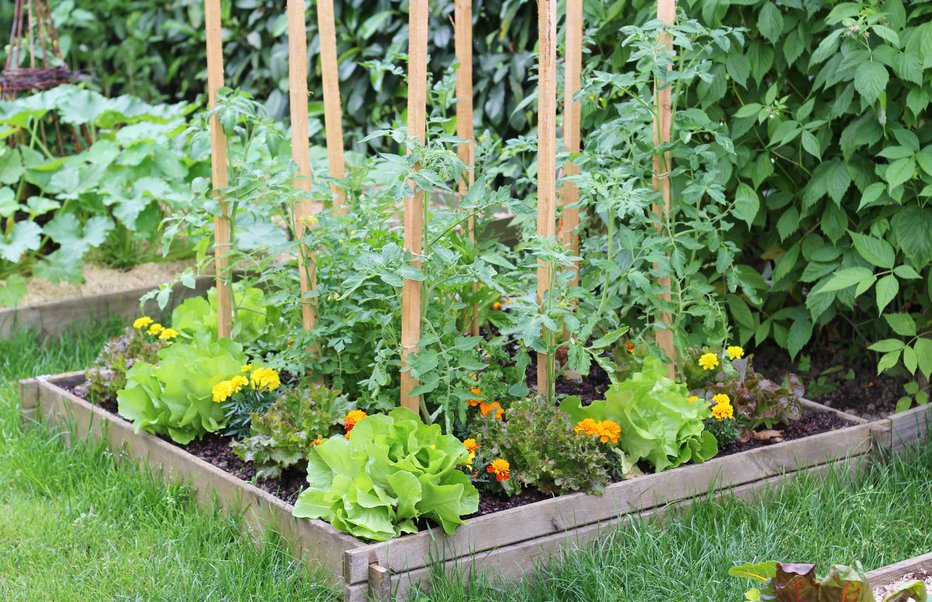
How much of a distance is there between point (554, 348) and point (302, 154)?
0.91 metres

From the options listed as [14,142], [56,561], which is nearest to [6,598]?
[56,561]

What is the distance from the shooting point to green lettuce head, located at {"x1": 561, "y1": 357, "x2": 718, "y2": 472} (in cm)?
284

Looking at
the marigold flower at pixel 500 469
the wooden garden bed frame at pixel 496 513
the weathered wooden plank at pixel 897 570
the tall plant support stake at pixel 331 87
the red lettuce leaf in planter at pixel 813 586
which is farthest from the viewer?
the tall plant support stake at pixel 331 87

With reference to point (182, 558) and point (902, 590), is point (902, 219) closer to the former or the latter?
point (902, 590)

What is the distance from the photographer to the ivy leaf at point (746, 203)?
10.5 ft

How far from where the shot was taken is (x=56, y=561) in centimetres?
267

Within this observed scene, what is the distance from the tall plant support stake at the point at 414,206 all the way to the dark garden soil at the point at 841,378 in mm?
1500

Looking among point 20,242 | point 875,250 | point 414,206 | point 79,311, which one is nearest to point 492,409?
point 414,206

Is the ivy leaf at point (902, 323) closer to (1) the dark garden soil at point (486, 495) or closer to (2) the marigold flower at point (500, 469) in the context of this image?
(1) the dark garden soil at point (486, 495)

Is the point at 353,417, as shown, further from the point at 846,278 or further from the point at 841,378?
the point at 841,378

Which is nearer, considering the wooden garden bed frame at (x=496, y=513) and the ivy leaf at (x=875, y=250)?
the wooden garden bed frame at (x=496, y=513)

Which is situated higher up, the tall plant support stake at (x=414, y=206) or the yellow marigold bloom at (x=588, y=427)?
the tall plant support stake at (x=414, y=206)

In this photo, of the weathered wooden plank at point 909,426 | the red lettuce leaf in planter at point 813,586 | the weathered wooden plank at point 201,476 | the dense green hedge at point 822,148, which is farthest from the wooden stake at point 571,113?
the red lettuce leaf in planter at point 813,586

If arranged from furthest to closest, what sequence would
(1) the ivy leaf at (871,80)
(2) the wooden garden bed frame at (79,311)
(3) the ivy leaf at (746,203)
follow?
(2) the wooden garden bed frame at (79,311)
(3) the ivy leaf at (746,203)
(1) the ivy leaf at (871,80)
